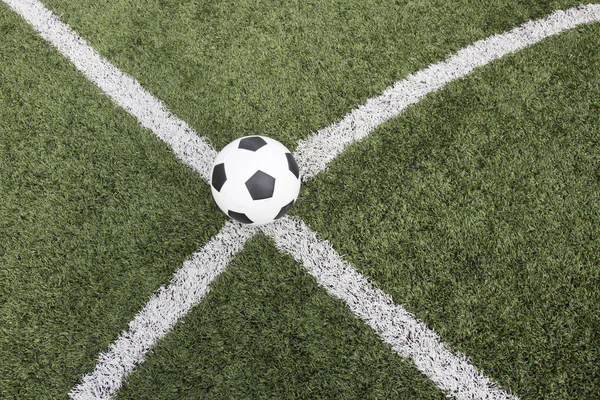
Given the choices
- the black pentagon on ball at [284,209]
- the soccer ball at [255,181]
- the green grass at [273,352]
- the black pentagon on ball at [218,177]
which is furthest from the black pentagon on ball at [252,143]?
the green grass at [273,352]

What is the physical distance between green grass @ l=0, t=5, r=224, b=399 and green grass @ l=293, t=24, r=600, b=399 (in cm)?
81

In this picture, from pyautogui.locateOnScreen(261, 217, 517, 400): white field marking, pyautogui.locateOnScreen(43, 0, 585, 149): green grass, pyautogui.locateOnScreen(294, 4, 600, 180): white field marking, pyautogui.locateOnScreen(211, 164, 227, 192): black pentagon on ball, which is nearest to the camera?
pyautogui.locateOnScreen(261, 217, 517, 400): white field marking

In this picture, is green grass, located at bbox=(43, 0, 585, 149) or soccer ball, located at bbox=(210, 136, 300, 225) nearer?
soccer ball, located at bbox=(210, 136, 300, 225)

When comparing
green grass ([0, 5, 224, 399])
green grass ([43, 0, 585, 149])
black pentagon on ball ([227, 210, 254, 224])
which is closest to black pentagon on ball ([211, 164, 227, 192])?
black pentagon on ball ([227, 210, 254, 224])

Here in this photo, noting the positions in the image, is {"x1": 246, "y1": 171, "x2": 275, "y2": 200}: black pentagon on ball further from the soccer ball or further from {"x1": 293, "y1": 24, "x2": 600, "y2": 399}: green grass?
{"x1": 293, "y1": 24, "x2": 600, "y2": 399}: green grass

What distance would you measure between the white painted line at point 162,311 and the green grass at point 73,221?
0.17 ft

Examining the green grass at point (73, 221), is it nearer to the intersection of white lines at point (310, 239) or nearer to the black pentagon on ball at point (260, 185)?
the intersection of white lines at point (310, 239)

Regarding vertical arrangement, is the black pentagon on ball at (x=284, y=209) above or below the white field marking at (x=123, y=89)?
below

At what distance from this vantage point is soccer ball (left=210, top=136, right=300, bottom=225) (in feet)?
6.59

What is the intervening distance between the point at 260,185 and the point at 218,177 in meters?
0.23

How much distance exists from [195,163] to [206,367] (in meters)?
1.11

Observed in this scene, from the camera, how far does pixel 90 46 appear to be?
282 centimetres

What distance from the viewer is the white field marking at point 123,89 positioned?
8.11 feet

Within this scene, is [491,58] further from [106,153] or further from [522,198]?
[106,153]
